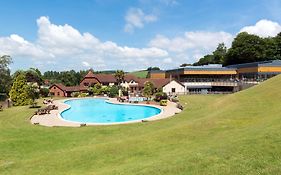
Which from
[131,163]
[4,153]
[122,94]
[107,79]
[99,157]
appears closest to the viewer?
[131,163]

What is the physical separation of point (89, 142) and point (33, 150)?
13.2 ft

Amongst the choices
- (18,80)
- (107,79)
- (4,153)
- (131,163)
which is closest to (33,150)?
(4,153)

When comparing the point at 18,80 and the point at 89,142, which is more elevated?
the point at 18,80

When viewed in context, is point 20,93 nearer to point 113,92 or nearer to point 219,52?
point 113,92

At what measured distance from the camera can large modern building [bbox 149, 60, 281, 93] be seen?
64375 millimetres

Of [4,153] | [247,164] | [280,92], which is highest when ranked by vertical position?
[280,92]

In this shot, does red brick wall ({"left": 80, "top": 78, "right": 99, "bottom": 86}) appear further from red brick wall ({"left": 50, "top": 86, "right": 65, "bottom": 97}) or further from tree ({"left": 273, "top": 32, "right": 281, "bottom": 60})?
tree ({"left": 273, "top": 32, "right": 281, "bottom": 60})

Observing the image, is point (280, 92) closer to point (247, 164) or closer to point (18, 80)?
point (247, 164)


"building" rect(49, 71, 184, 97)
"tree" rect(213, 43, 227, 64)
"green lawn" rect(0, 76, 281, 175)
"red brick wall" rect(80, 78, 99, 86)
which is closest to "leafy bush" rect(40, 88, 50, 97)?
"building" rect(49, 71, 184, 97)

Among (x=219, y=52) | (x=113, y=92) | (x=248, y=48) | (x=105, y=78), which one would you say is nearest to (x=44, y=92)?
(x=113, y=92)

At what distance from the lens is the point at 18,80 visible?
5566 cm

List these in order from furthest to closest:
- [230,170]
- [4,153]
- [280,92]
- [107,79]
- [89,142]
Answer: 1. [107,79]
2. [280,92]
3. [89,142]
4. [4,153]
5. [230,170]

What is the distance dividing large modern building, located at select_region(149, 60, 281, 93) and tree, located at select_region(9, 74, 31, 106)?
36166 mm

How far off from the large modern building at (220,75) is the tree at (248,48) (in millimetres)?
12746
